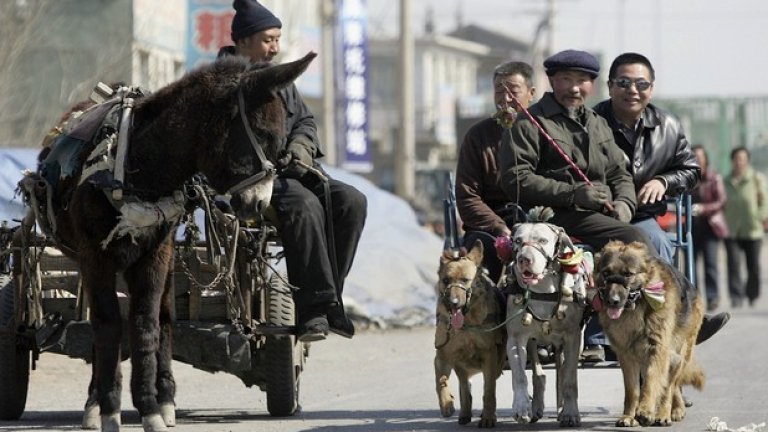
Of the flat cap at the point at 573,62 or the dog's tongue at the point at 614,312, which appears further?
the flat cap at the point at 573,62

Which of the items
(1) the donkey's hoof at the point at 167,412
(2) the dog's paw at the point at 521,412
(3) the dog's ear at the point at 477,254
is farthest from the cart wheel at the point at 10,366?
(2) the dog's paw at the point at 521,412

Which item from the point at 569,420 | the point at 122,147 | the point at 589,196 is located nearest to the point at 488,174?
the point at 589,196

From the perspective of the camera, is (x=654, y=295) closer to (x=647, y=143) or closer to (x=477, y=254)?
(x=477, y=254)

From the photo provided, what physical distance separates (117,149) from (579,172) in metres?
2.84

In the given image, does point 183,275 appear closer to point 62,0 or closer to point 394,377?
point 394,377

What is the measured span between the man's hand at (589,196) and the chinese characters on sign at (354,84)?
35731mm

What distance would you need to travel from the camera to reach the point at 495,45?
128 meters

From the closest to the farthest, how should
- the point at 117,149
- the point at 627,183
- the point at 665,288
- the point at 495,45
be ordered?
the point at 117,149 → the point at 665,288 → the point at 627,183 → the point at 495,45

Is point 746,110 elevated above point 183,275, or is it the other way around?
point 746,110

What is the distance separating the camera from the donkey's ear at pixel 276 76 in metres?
8.54

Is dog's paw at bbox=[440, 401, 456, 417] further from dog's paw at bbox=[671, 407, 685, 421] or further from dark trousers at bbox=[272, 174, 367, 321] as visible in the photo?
dog's paw at bbox=[671, 407, 685, 421]


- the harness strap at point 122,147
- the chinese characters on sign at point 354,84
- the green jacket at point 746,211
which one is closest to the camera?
the harness strap at point 122,147

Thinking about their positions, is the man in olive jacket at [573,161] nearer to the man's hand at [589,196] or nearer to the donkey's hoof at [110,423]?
the man's hand at [589,196]

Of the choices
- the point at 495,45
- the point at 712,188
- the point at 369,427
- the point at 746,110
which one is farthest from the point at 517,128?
the point at 495,45
